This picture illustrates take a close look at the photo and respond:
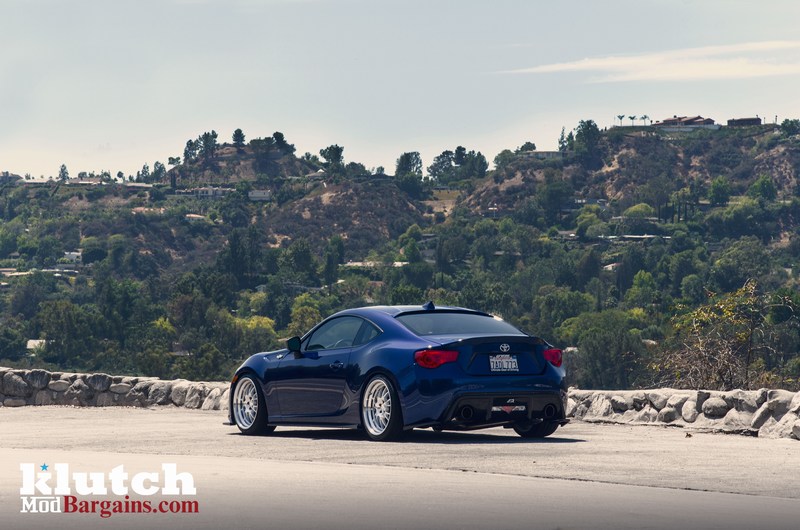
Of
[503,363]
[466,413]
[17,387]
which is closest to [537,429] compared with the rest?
[503,363]

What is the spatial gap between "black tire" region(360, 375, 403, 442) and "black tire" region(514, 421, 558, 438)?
1.37 m

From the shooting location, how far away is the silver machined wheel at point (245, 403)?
14.5m

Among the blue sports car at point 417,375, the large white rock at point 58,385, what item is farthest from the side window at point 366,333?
the large white rock at point 58,385

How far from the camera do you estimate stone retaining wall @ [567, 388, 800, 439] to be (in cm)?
1349

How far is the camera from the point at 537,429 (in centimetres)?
1337

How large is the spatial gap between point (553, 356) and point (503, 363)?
0.67m

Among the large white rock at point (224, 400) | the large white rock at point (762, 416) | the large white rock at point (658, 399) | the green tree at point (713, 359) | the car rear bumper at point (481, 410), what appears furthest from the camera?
the large white rock at point (224, 400)

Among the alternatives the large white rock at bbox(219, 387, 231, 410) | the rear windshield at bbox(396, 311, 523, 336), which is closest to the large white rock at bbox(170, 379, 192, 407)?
the large white rock at bbox(219, 387, 231, 410)

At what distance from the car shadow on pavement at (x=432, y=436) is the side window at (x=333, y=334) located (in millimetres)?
867

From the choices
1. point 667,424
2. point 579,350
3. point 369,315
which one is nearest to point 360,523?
point 369,315

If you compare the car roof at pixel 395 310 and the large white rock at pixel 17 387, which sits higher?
the car roof at pixel 395 310

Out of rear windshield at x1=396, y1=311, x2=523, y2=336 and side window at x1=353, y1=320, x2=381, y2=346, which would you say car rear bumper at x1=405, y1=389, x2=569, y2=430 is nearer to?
rear windshield at x1=396, y1=311, x2=523, y2=336

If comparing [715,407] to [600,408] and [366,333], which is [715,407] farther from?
[366,333]

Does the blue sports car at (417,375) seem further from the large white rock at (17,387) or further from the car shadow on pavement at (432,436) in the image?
the large white rock at (17,387)
